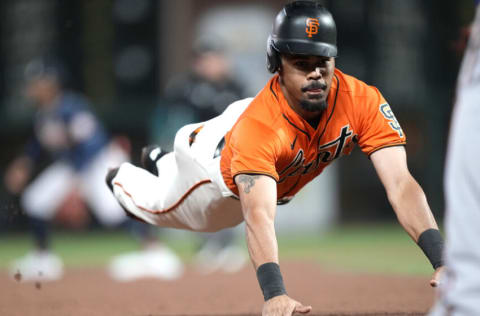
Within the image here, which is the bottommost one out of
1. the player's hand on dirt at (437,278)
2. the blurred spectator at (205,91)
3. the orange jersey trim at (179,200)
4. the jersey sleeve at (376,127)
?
the blurred spectator at (205,91)

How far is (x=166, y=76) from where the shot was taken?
37.8 ft

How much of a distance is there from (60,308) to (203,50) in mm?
4073

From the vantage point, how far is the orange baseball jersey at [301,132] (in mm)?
3701

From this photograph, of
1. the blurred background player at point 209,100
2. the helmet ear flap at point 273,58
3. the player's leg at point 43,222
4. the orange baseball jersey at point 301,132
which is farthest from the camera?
the blurred background player at point 209,100

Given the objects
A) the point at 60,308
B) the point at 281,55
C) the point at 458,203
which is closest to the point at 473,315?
the point at 458,203

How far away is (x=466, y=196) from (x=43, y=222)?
259 inches

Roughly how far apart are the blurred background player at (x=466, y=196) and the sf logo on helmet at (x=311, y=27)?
143 centimetres

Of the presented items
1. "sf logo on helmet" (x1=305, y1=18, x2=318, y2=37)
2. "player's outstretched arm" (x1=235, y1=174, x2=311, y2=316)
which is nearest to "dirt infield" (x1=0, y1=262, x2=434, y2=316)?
"player's outstretched arm" (x1=235, y1=174, x2=311, y2=316)

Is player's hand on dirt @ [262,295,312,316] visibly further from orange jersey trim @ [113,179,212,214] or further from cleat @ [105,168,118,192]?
cleat @ [105,168,118,192]

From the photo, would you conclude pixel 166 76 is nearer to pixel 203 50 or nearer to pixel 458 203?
pixel 203 50

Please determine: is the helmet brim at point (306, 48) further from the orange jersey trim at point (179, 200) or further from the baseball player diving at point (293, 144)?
the orange jersey trim at point (179, 200)

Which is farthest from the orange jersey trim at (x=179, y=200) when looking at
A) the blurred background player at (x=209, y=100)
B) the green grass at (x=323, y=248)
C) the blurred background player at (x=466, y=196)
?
the blurred background player at (x=209, y=100)

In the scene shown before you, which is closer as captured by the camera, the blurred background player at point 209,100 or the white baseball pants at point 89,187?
the white baseball pants at point 89,187

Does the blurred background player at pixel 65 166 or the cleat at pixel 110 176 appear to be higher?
the cleat at pixel 110 176
